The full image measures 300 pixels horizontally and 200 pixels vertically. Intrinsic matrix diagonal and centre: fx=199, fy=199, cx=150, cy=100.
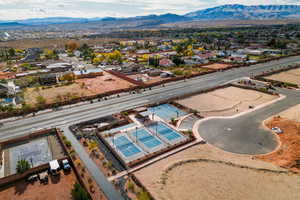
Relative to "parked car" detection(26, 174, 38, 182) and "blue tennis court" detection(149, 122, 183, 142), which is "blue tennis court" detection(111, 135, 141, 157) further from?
"parked car" detection(26, 174, 38, 182)

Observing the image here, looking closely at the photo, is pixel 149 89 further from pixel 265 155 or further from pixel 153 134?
pixel 265 155

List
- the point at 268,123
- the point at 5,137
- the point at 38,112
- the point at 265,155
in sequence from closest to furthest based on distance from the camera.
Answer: the point at 265,155, the point at 5,137, the point at 268,123, the point at 38,112

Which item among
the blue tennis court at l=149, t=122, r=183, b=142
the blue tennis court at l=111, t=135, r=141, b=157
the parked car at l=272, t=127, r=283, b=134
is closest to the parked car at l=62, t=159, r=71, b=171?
the blue tennis court at l=111, t=135, r=141, b=157

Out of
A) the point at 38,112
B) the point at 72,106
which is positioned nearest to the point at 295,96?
the point at 72,106

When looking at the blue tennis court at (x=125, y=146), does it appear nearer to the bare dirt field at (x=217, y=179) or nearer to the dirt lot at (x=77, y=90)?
the bare dirt field at (x=217, y=179)

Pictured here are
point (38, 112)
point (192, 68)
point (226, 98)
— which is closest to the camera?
point (38, 112)

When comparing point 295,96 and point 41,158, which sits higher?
point 295,96

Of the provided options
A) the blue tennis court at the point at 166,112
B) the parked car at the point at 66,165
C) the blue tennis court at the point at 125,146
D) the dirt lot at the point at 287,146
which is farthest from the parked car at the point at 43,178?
the dirt lot at the point at 287,146
